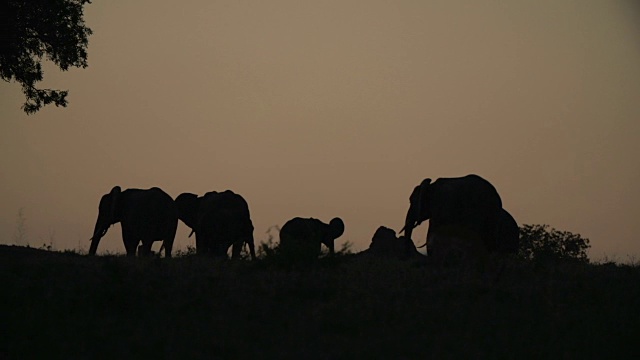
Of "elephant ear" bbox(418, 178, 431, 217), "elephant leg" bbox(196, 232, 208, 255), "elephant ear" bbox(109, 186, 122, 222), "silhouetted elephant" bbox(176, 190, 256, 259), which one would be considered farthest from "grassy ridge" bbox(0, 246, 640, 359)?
"elephant ear" bbox(109, 186, 122, 222)

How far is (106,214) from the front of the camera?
96.3 feet

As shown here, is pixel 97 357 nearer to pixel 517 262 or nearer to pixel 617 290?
pixel 617 290

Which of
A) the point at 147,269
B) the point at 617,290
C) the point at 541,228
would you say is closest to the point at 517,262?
the point at 617,290

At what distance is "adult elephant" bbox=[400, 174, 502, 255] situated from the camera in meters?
19.9

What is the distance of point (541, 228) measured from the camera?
4391 cm

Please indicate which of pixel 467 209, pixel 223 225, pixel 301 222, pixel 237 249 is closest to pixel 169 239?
pixel 237 249

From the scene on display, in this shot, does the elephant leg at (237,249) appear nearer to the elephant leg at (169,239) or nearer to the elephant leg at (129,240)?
the elephant leg at (169,239)

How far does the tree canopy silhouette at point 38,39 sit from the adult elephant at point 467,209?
1129 cm

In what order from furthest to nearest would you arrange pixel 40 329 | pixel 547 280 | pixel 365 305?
1. pixel 547 280
2. pixel 365 305
3. pixel 40 329

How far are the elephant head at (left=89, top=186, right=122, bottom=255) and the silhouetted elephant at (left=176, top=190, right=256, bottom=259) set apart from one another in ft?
8.79

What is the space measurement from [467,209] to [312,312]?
750 cm

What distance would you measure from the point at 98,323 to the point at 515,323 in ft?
19.0

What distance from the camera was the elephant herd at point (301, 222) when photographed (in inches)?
782

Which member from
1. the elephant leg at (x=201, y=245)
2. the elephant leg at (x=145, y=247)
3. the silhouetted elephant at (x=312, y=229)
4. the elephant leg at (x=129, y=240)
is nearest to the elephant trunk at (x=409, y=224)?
the silhouetted elephant at (x=312, y=229)
